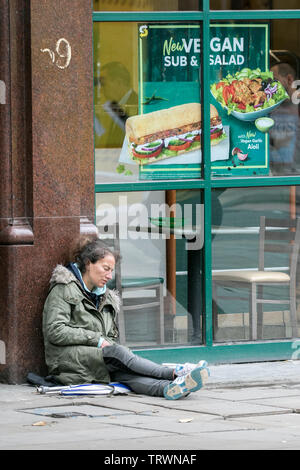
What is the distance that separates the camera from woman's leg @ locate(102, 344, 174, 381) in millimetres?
8500

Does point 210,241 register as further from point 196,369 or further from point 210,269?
point 196,369

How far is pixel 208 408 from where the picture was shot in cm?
799

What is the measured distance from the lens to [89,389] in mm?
8500

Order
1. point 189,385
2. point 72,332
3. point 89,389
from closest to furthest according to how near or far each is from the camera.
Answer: point 189,385
point 89,389
point 72,332

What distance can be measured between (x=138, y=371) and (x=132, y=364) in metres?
0.07

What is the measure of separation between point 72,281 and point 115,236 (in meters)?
0.96

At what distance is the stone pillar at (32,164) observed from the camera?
891 cm

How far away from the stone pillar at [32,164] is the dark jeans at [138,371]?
70 centimetres

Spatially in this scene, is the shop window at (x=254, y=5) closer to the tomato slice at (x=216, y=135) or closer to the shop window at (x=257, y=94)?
the shop window at (x=257, y=94)

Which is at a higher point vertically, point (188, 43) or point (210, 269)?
point (188, 43)

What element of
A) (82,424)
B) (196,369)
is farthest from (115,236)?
(82,424)

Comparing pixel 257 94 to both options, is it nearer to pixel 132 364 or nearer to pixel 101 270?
pixel 101 270

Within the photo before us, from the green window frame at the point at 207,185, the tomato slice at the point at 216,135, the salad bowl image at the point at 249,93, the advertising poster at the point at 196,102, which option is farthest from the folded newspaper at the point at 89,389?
the salad bowl image at the point at 249,93

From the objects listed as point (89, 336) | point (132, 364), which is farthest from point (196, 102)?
point (132, 364)
